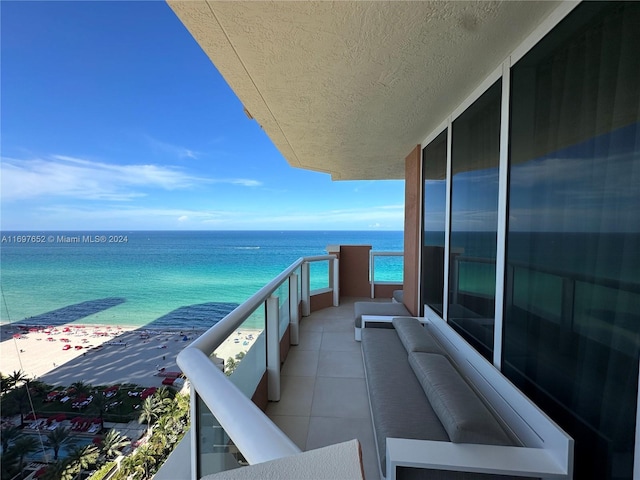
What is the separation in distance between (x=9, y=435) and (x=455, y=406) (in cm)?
296

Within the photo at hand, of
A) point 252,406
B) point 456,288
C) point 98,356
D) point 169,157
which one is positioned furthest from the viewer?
point 169,157

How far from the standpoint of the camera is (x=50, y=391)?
4000mm

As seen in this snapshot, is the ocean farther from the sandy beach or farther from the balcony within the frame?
the sandy beach

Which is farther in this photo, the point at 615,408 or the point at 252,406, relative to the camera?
the point at 615,408

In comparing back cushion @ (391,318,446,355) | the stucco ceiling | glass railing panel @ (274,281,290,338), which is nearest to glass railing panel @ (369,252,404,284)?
glass railing panel @ (274,281,290,338)

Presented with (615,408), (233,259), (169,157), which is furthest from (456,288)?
(169,157)

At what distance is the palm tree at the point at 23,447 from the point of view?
2.14 meters

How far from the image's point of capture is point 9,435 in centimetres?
200

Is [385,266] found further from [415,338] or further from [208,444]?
[208,444]

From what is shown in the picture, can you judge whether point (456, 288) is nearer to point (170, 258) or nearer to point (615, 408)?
point (615, 408)

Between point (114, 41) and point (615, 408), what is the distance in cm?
2486

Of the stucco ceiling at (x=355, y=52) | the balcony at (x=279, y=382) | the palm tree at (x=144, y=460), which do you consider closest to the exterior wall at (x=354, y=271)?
the balcony at (x=279, y=382)

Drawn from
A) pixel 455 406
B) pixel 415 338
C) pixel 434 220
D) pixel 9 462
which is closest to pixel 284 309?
pixel 415 338

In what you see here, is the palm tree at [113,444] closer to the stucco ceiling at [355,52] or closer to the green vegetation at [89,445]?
the green vegetation at [89,445]
